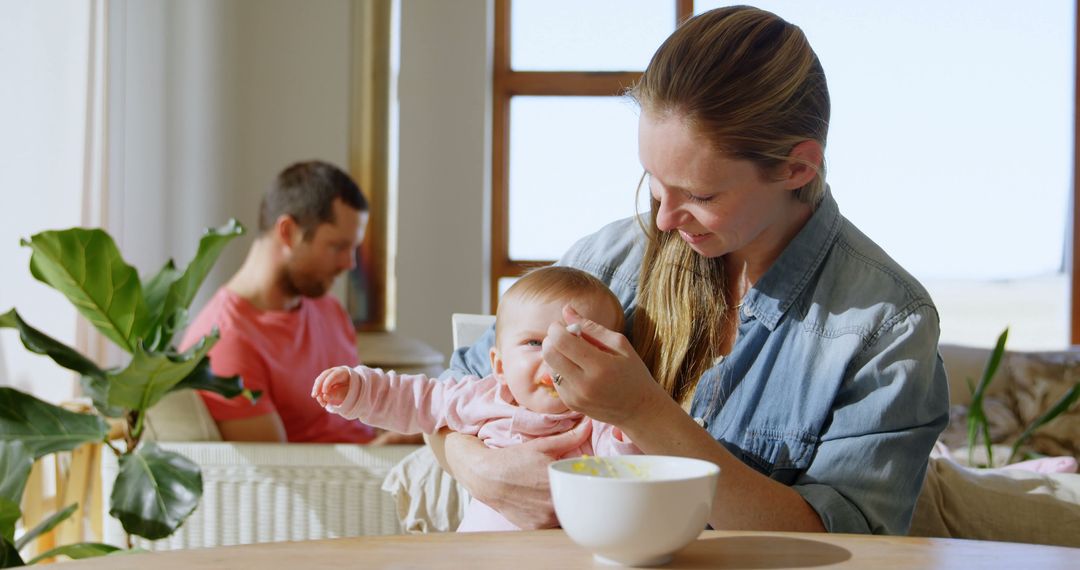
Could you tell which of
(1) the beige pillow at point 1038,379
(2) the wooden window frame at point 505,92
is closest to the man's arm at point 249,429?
(1) the beige pillow at point 1038,379

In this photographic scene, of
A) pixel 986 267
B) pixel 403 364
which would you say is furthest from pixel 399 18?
pixel 986 267

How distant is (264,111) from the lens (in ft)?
16.4

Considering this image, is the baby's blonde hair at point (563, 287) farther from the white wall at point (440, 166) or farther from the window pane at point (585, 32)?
the window pane at point (585, 32)

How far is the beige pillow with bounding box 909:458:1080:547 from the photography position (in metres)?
1.35

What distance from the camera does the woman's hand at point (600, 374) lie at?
95 cm

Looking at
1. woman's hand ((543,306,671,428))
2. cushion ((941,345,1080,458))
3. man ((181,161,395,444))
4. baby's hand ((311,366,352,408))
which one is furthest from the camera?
cushion ((941,345,1080,458))

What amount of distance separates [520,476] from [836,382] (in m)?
0.35

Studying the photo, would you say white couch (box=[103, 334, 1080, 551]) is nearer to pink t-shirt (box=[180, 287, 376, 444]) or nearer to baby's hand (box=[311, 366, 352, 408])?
pink t-shirt (box=[180, 287, 376, 444])

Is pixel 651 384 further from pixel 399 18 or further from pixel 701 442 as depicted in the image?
pixel 399 18

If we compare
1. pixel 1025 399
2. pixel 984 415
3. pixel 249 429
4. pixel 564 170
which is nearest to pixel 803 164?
pixel 984 415

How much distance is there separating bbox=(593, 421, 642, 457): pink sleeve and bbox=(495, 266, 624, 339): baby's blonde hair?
6.0 inches

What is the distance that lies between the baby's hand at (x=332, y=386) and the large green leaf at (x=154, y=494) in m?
0.69

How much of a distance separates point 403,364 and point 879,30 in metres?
2.73

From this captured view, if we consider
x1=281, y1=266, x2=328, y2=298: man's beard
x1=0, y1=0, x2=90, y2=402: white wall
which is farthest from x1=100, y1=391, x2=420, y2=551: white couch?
x1=0, y1=0, x2=90, y2=402: white wall
